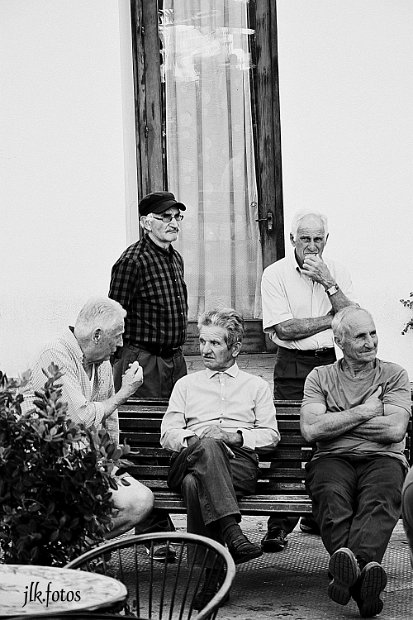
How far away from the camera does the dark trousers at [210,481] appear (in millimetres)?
5219

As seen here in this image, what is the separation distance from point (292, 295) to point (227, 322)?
2.88 feet

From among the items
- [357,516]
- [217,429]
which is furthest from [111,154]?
[357,516]

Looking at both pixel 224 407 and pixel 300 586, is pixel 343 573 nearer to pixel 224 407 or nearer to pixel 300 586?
pixel 300 586

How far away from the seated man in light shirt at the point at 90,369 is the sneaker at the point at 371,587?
1047mm

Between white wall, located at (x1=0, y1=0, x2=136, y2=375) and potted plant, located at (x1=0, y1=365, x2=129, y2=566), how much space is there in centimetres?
454

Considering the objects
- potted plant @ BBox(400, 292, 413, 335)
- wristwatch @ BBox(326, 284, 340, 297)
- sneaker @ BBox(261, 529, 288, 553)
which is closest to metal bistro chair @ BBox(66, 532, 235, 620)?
sneaker @ BBox(261, 529, 288, 553)

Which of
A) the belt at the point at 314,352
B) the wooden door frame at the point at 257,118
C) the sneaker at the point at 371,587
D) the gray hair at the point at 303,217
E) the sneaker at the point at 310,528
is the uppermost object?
the wooden door frame at the point at 257,118

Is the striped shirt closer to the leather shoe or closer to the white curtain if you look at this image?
the leather shoe

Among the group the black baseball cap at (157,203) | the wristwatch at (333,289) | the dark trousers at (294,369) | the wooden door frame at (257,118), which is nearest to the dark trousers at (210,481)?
the dark trousers at (294,369)

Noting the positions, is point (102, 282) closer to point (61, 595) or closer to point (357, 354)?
point (357, 354)

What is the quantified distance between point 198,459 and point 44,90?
4.26m

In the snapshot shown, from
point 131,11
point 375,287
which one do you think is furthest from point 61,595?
point 131,11

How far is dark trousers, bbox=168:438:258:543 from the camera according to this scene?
522cm

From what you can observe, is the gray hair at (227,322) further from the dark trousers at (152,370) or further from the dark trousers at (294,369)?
the dark trousers at (152,370)
